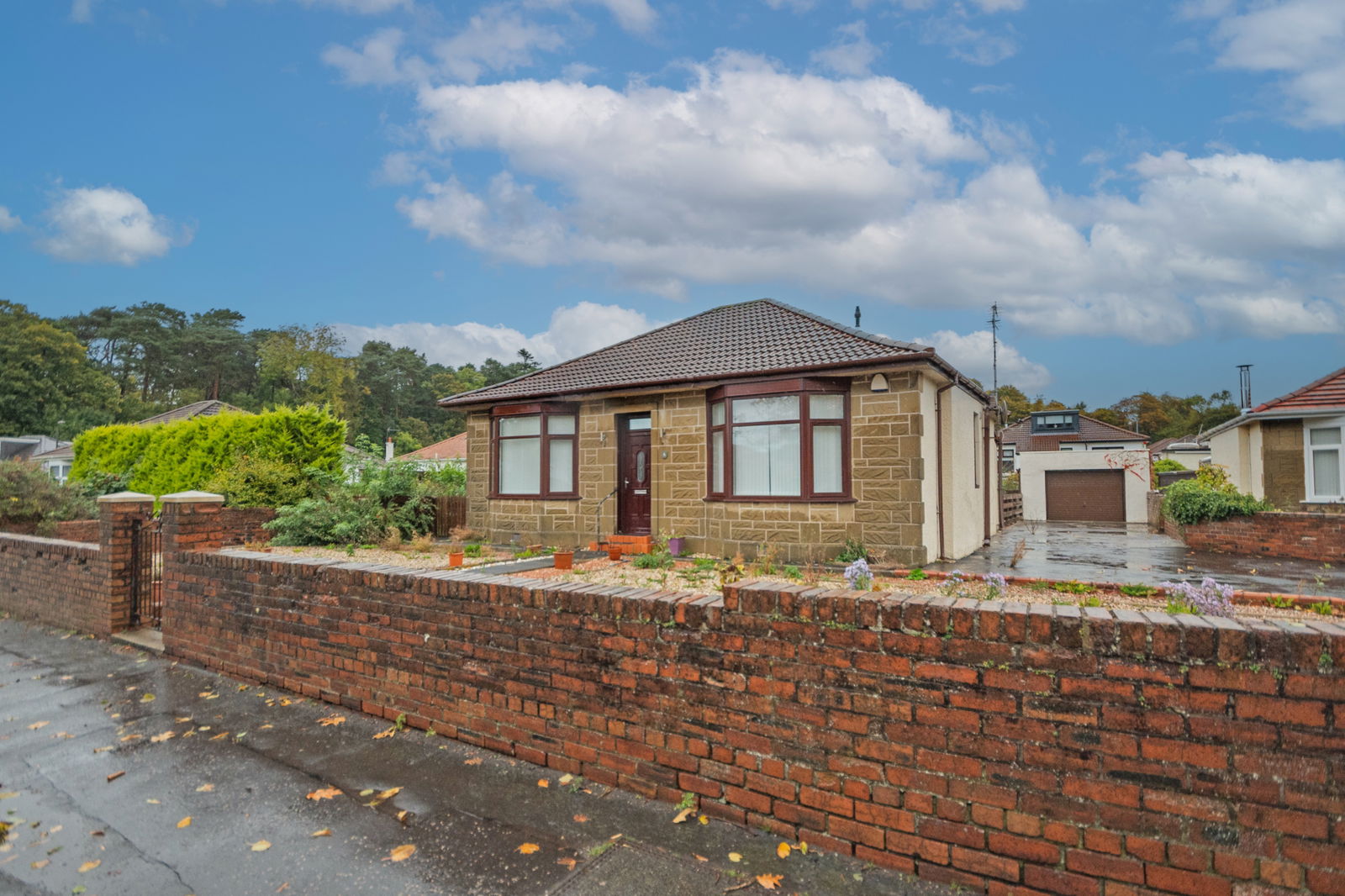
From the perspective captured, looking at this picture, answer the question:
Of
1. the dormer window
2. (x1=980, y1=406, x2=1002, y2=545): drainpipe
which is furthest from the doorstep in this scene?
the dormer window

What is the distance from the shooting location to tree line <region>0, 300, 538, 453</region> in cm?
4184

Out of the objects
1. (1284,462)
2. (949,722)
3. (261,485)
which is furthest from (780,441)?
(1284,462)

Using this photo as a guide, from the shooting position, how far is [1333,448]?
14.2 metres

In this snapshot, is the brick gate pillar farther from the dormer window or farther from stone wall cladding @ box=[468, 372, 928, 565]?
the dormer window

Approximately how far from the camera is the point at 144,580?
23.9 ft

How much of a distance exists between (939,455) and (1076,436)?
34840mm

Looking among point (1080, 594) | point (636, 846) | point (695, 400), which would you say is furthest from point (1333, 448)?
point (636, 846)

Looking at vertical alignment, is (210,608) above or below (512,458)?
below

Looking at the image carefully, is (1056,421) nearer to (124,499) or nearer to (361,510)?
(361,510)

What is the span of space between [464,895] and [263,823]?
1305 mm

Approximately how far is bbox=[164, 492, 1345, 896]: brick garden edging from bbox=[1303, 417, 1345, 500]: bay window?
16929mm

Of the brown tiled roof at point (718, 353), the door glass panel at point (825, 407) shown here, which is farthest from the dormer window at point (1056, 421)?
the door glass panel at point (825, 407)

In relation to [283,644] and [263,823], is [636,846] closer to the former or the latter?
[263,823]

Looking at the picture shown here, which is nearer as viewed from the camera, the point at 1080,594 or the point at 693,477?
the point at 1080,594
